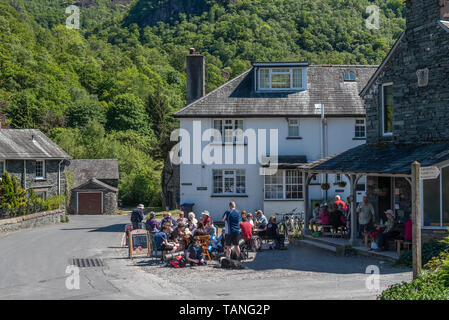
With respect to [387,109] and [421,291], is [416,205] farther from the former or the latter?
[387,109]

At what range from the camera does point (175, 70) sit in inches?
4333

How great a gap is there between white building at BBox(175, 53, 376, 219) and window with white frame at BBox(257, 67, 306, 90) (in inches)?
47.0

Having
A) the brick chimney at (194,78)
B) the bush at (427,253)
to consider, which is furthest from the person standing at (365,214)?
the brick chimney at (194,78)

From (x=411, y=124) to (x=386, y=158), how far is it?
6.39 feet

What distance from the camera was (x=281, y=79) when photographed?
3164 cm

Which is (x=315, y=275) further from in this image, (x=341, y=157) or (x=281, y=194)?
(x=281, y=194)

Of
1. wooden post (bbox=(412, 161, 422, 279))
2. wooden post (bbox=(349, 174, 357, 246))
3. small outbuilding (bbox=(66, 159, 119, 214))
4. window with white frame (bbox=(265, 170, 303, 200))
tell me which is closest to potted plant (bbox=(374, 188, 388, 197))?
wooden post (bbox=(349, 174, 357, 246))

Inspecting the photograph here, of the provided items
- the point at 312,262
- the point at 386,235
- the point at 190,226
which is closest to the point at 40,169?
the point at 190,226

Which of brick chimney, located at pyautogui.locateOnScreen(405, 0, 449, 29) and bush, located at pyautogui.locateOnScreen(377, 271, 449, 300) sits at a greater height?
brick chimney, located at pyautogui.locateOnScreen(405, 0, 449, 29)

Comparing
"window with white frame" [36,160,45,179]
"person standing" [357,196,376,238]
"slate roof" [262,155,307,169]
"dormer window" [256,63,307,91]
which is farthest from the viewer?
"window with white frame" [36,160,45,179]

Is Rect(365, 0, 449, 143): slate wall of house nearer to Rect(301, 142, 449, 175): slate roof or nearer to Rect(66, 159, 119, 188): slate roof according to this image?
Rect(301, 142, 449, 175): slate roof

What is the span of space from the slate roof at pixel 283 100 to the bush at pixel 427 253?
600 inches

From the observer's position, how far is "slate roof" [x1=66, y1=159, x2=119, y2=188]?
175ft

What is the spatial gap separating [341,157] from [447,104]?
4295 mm
